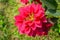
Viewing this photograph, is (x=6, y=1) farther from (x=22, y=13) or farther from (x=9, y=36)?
(x=22, y=13)

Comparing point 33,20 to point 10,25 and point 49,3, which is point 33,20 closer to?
point 49,3

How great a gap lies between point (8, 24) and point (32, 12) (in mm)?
1848

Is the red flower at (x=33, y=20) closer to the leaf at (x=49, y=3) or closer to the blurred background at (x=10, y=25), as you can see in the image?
the leaf at (x=49, y=3)

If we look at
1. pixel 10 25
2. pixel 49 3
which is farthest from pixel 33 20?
pixel 10 25

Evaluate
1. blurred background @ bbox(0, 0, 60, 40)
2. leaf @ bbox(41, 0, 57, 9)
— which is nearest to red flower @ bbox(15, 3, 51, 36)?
leaf @ bbox(41, 0, 57, 9)

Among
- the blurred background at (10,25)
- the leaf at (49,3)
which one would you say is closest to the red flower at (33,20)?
the leaf at (49,3)

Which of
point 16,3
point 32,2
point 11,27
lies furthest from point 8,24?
point 32,2

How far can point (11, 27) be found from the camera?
8.74ft

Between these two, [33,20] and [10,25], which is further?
[10,25]

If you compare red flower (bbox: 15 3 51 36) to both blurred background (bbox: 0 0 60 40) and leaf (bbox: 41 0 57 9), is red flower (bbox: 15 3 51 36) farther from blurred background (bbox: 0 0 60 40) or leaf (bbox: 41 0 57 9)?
blurred background (bbox: 0 0 60 40)

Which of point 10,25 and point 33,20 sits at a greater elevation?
point 33,20

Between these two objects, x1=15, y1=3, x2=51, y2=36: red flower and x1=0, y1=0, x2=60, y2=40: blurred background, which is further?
x1=0, y1=0, x2=60, y2=40: blurred background

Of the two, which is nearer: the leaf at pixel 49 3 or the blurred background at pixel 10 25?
the leaf at pixel 49 3

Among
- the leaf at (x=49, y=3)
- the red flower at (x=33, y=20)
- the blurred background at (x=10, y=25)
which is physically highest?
the leaf at (x=49, y=3)
